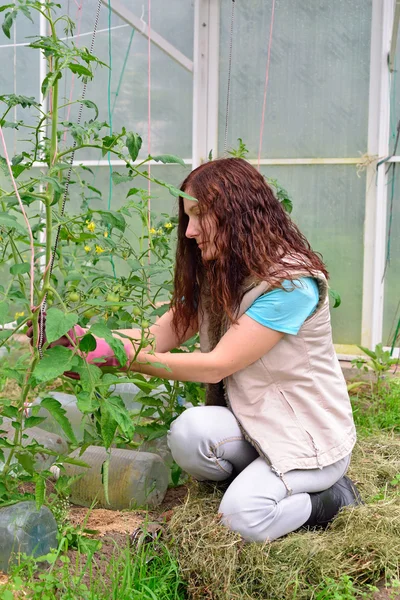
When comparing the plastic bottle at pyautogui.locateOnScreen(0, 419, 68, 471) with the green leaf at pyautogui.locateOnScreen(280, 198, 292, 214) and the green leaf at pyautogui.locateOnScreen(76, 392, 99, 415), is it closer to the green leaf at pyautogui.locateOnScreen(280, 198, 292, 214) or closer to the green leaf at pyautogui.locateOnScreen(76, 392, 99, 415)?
the green leaf at pyautogui.locateOnScreen(76, 392, 99, 415)

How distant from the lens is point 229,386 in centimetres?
192

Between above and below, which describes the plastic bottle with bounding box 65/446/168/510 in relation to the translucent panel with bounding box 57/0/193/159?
below

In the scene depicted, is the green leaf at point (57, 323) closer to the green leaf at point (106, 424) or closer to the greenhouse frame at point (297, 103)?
the green leaf at point (106, 424)

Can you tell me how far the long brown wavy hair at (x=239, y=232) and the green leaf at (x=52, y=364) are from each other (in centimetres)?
52

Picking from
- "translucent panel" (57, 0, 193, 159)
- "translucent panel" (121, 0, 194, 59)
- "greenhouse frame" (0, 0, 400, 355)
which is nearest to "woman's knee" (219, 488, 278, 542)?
"greenhouse frame" (0, 0, 400, 355)

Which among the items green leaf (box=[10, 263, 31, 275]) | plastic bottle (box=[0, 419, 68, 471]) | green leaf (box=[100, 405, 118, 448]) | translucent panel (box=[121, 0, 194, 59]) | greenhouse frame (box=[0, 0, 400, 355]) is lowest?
plastic bottle (box=[0, 419, 68, 471])

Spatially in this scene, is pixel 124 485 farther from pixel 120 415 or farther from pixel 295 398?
pixel 120 415

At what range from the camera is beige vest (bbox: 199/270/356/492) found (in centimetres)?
182

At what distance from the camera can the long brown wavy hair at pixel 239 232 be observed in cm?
185

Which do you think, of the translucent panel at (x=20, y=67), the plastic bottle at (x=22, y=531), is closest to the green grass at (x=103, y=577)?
the plastic bottle at (x=22, y=531)

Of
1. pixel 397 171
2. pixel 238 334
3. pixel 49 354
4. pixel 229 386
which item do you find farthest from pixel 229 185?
pixel 397 171

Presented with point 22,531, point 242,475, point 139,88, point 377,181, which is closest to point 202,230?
point 242,475

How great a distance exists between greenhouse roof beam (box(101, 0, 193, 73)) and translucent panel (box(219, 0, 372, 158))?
0.21 meters

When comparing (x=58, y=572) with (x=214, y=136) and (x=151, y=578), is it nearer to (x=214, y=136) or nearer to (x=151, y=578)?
(x=151, y=578)
